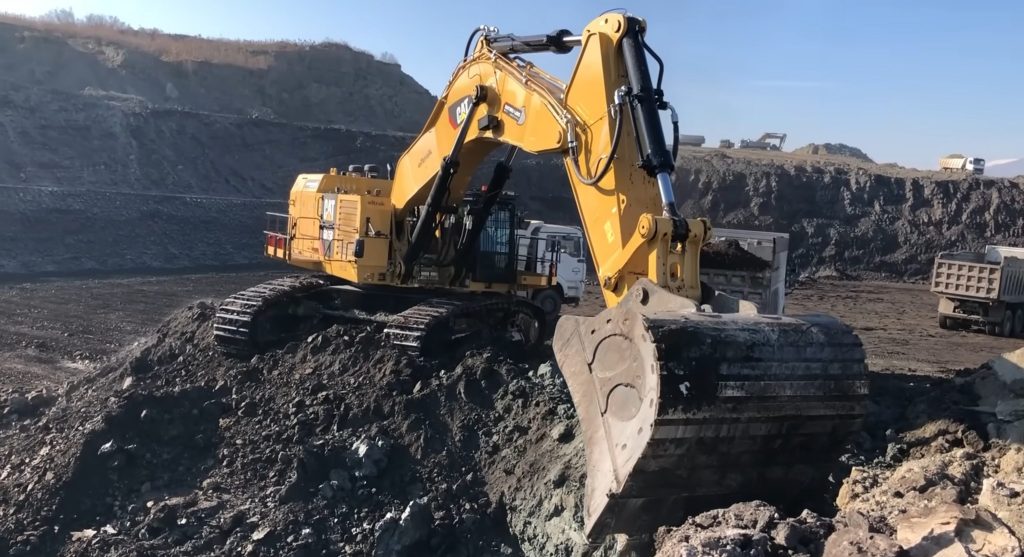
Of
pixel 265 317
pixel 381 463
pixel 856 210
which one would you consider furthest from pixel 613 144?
pixel 856 210

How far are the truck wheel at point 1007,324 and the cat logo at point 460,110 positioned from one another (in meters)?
13.5

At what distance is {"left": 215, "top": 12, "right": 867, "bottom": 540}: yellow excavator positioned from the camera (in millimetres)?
5066

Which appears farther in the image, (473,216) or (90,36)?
(90,36)

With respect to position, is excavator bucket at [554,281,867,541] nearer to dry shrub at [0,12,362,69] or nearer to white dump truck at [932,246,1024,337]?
white dump truck at [932,246,1024,337]

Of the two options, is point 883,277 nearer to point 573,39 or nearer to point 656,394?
point 573,39

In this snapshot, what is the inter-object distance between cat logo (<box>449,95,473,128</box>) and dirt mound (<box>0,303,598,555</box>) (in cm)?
240

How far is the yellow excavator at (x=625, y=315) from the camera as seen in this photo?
5.07 m

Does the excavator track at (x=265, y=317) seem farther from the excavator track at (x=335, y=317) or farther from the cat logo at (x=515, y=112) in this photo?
the cat logo at (x=515, y=112)

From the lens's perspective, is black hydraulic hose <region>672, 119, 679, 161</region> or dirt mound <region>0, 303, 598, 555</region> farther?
dirt mound <region>0, 303, 598, 555</region>

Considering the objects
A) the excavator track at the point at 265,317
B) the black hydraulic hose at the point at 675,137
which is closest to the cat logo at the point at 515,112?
the black hydraulic hose at the point at 675,137

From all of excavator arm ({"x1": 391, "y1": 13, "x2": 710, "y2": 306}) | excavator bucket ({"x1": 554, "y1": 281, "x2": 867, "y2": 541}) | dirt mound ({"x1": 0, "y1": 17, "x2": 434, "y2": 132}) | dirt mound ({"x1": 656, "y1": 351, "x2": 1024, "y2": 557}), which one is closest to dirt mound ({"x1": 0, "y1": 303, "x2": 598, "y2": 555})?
excavator bucket ({"x1": 554, "y1": 281, "x2": 867, "y2": 541})

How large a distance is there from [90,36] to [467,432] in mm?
47059

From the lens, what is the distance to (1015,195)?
32875 mm

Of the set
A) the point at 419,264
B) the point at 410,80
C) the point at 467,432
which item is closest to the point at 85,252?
the point at 419,264
